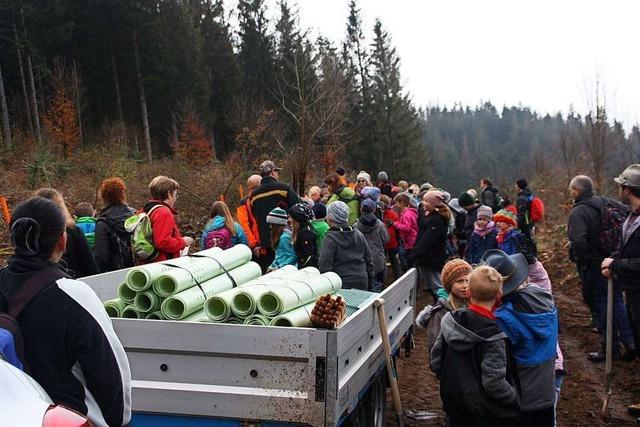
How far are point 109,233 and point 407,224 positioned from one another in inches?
231

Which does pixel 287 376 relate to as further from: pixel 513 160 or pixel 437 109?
pixel 437 109

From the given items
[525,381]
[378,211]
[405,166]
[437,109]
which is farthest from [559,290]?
[437,109]

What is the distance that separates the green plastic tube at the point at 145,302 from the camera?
14.2ft

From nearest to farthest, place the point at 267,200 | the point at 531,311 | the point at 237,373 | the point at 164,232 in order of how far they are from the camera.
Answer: the point at 237,373
the point at 531,311
the point at 164,232
the point at 267,200

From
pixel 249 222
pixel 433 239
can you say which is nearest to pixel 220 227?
pixel 249 222

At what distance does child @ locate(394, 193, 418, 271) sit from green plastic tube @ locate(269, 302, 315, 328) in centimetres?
681

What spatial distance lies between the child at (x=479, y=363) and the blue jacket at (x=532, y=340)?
16cm

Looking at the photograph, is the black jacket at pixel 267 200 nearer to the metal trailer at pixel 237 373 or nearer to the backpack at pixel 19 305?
the metal trailer at pixel 237 373

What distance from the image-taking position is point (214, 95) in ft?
140

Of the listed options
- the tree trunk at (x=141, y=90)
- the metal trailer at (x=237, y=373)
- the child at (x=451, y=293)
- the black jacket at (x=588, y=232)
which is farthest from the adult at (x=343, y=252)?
the tree trunk at (x=141, y=90)

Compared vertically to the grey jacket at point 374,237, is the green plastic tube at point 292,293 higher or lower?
higher

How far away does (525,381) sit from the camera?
13.7 ft

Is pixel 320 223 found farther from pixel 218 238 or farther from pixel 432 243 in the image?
pixel 432 243

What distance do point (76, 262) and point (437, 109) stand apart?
460ft
